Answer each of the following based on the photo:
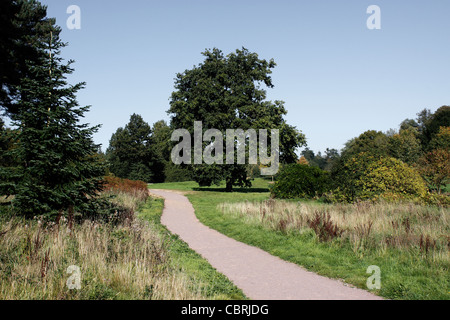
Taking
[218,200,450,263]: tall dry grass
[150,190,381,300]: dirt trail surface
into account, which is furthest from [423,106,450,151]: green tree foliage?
[150,190,381,300]: dirt trail surface

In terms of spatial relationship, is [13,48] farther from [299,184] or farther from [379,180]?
[379,180]

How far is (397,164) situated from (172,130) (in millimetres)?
24736

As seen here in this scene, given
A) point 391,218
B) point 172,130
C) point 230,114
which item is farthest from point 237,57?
point 391,218

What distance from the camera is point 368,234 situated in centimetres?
946

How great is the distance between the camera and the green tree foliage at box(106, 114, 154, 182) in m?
60.1

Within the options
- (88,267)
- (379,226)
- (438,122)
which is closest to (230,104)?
(379,226)

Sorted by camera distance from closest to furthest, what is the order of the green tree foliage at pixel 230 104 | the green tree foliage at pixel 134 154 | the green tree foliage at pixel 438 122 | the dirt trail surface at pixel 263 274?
the dirt trail surface at pixel 263 274
the green tree foliage at pixel 230 104
the green tree foliage at pixel 438 122
the green tree foliage at pixel 134 154

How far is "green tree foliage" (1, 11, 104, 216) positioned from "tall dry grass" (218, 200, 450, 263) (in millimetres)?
6978

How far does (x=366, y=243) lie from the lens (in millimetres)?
9148

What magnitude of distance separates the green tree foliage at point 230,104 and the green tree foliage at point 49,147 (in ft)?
71.3

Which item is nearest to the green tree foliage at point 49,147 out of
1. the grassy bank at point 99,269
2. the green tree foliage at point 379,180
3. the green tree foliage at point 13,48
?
the grassy bank at point 99,269

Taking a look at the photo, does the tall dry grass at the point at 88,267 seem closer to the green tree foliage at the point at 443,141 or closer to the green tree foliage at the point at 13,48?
the green tree foliage at the point at 13,48

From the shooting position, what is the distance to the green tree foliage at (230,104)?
1265 inches

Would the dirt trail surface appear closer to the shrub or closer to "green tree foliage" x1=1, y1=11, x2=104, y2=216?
"green tree foliage" x1=1, y1=11, x2=104, y2=216
